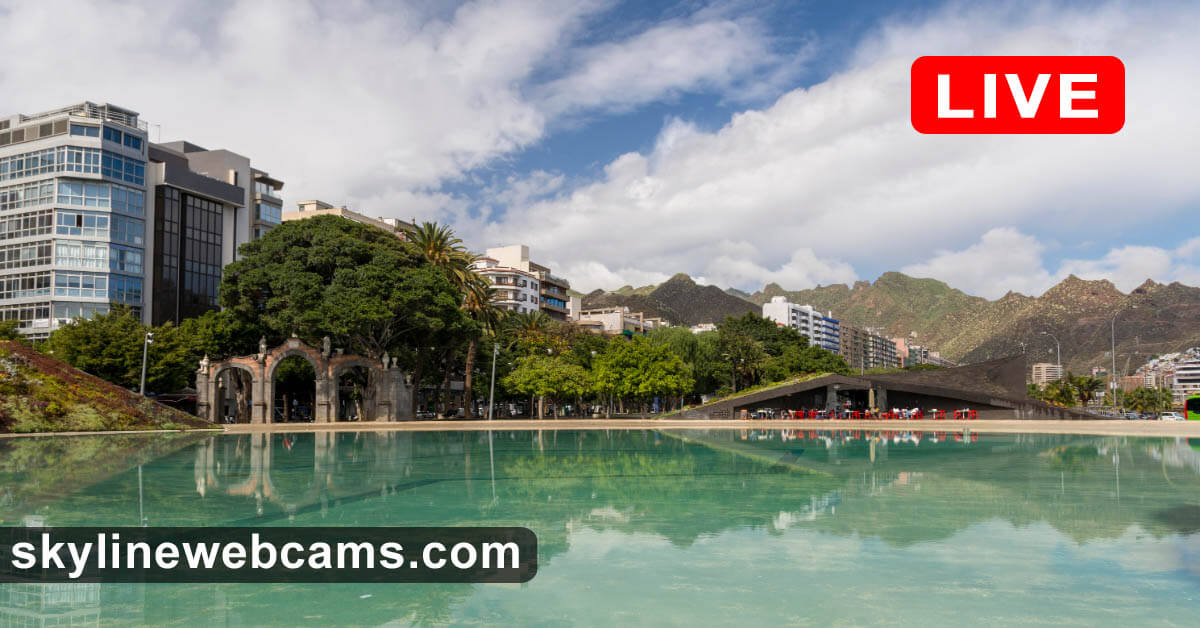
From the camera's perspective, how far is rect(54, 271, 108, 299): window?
61.6 meters

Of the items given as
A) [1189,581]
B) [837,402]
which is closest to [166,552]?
[1189,581]

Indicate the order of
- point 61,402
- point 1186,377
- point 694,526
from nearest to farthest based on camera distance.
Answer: point 694,526 < point 61,402 < point 1186,377

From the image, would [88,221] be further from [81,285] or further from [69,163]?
[81,285]

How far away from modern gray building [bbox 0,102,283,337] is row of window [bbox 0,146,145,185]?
0.08 meters

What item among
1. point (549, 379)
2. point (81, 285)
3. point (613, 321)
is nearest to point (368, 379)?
point (549, 379)

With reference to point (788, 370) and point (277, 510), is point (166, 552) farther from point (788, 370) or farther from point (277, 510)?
point (788, 370)

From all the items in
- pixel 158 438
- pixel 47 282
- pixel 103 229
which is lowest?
pixel 158 438

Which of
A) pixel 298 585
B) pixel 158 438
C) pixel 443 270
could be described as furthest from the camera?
pixel 443 270

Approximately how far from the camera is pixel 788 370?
83.6 meters

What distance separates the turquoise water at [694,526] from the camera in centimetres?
796

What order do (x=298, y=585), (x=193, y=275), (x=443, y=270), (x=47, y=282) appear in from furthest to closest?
(x=193, y=275) < (x=47, y=282) < (x=443, y=270) < (x=298, y=585)

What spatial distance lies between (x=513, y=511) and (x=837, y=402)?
56.6m

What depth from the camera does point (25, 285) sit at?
62.7 meters

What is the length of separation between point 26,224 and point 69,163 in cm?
649
